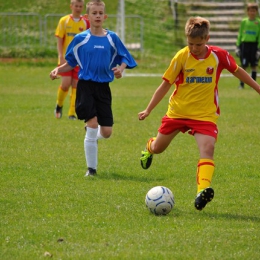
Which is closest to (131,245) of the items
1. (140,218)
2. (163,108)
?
(140,218)

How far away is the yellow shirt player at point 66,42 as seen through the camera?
12.0m

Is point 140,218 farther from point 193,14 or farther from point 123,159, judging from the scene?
point 193,14

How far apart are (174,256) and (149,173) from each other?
10.1 feet

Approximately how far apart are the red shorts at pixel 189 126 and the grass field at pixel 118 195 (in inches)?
24.9

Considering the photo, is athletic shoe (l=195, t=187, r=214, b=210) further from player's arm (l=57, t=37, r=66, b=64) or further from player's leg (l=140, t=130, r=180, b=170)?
player's arm (l=57, t=37, r=66, b=64)

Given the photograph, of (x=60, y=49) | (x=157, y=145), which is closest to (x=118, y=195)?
(x=157, y=145)

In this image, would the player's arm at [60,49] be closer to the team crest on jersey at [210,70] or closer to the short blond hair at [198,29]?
the team crest on jersey at [210,70]

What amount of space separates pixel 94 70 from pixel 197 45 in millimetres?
1742

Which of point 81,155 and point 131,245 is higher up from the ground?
point 131,245

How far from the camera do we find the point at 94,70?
7559mm

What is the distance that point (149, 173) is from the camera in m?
7.78

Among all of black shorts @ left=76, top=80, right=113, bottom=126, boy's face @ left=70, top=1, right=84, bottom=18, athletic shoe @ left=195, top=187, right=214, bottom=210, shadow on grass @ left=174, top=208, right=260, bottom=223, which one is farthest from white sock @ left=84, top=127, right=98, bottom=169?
boy's face @ left=70, top=1, right=84, bottom=18

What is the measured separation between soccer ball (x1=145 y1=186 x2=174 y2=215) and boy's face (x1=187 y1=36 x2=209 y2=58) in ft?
4.11

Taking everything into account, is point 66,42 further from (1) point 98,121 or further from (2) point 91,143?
(2) point 91,143
